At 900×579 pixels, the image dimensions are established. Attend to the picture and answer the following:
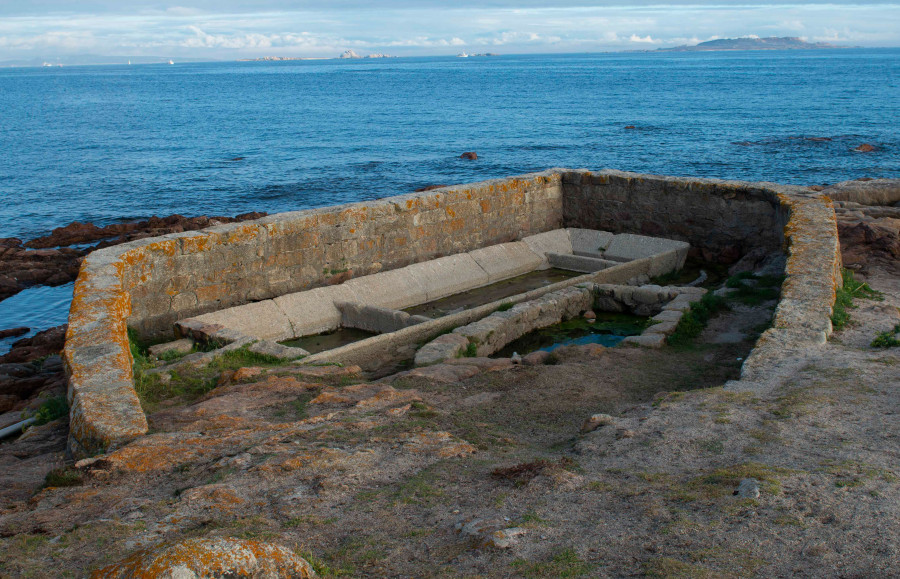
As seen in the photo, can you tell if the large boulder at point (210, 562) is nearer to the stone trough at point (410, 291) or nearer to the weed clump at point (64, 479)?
the weed clump at point (64, 479)

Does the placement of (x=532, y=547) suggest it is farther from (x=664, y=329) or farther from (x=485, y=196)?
(x=485, y=196)

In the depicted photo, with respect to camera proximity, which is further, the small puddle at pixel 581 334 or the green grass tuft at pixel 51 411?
the small puddle at pixel 581 334

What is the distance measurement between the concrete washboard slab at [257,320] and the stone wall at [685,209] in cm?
706

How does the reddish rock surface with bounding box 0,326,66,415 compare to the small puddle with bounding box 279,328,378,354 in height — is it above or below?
below

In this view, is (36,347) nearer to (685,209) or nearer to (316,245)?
(316,245)

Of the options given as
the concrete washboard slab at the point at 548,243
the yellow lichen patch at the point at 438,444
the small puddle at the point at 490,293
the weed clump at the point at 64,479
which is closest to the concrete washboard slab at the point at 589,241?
the concrete washboard slab at the point at 548,243

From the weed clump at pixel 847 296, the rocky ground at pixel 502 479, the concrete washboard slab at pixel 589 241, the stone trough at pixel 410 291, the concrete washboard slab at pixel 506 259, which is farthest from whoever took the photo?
the concrete washboard slab at pixel 589 241

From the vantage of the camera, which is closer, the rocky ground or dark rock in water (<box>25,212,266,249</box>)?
the rocky ground

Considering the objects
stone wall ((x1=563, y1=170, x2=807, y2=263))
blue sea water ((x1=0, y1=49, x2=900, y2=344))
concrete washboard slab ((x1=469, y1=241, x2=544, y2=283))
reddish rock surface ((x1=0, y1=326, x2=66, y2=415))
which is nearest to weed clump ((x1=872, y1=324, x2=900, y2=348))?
stone wall ((x1=563, y1=170, x2=807, y2=263))

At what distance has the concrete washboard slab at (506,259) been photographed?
13703 mm

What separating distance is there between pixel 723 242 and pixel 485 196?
4.39m

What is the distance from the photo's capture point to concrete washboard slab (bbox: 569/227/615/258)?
14820 millimetres

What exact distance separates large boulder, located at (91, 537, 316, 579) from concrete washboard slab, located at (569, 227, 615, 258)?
39.6 ft

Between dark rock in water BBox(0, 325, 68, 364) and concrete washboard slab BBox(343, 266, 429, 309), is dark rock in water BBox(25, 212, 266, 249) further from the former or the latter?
concrete washboard slab BBox(343, 266, 429, 309)
